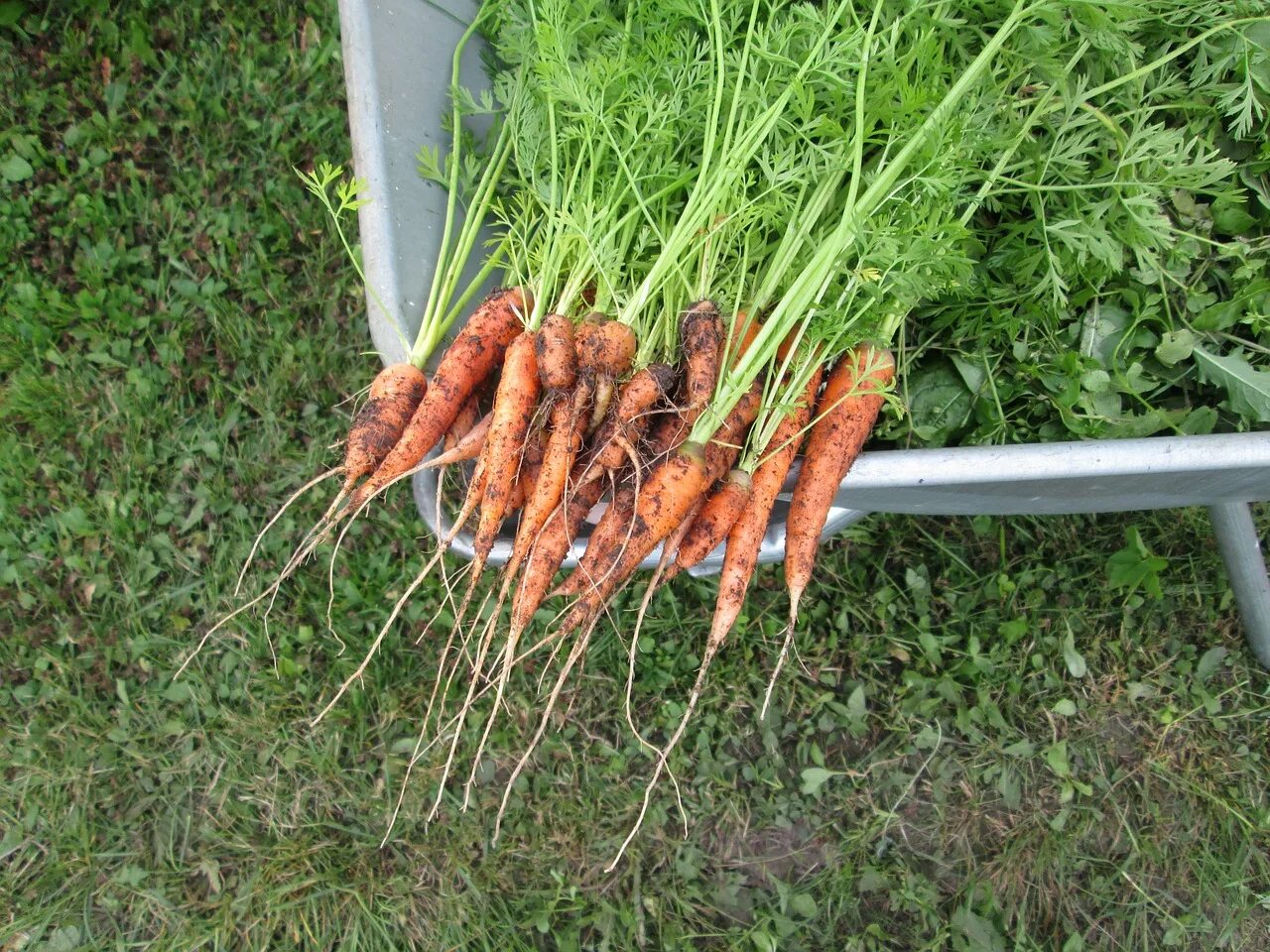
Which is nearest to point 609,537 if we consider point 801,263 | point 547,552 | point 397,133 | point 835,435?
point 547,552

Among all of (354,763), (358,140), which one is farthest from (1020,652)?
(358,140)

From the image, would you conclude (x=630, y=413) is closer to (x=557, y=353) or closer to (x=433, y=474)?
(x=557, y=353)

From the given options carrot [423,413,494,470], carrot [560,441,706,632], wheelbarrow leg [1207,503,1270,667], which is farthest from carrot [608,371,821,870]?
wheelbarrow leg [1207,503,1270,667]

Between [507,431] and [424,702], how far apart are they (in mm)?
1141

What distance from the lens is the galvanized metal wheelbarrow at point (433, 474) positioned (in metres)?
1.32

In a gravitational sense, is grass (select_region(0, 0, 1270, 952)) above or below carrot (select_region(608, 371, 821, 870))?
below

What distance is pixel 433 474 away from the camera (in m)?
1.80

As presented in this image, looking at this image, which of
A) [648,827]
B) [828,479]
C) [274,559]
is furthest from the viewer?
[274,559]

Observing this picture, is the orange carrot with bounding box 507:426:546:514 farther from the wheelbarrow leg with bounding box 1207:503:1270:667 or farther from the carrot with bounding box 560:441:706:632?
the wheelbarrow leg with bounding box 1207:503:1270:667

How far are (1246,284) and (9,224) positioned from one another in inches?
125

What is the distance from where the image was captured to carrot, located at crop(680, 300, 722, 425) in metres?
1.50

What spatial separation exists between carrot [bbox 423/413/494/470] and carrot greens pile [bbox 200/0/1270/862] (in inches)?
0.4

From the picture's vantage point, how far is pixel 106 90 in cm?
277

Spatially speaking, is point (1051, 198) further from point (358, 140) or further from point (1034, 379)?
point (358, 140)
